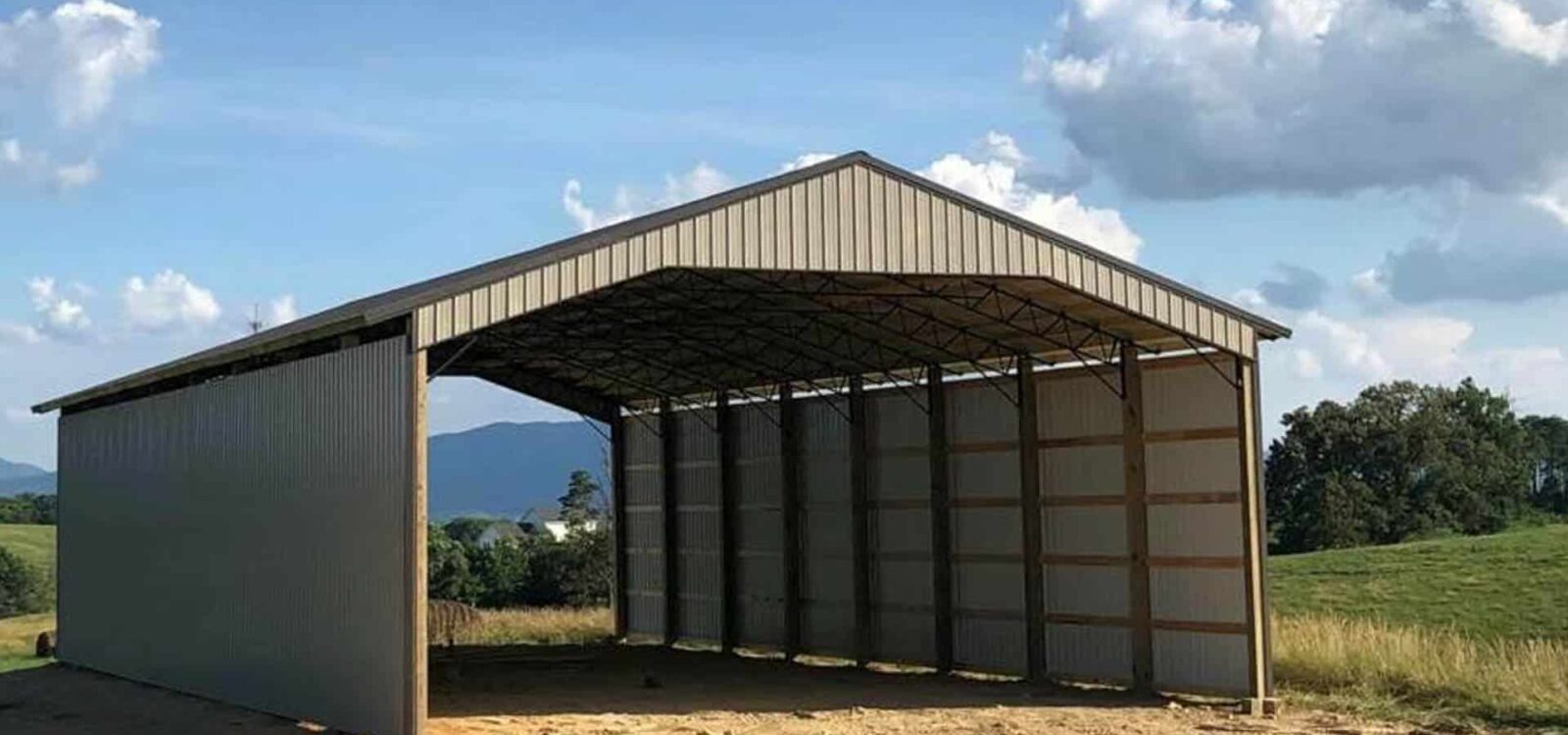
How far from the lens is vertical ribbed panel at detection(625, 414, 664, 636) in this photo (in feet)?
95.8

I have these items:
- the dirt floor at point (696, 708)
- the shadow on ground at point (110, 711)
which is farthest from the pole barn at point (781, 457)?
the dirt floor at point (696, 708)

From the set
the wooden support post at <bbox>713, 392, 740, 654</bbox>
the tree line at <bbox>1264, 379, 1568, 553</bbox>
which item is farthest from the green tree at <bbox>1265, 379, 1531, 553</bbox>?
the wooden support post at <bbox>713, 392, 740, 654</bbox>

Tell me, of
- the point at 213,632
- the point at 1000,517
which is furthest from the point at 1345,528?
the point at 213,632

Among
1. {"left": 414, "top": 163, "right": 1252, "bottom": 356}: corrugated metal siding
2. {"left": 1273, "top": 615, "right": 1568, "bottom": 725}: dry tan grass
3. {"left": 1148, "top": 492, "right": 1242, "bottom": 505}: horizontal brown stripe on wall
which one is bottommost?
{"left": 1273, "top": 615, "right": 1568, "bottom": 725}: dry tan grass

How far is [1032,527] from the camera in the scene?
20.9 meters

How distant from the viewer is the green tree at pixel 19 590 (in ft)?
182

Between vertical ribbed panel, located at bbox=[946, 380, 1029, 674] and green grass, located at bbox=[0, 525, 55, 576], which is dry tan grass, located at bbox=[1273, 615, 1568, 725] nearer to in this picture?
vertical ribbed panel, located at bbox=[946, 380, 1029, 674]

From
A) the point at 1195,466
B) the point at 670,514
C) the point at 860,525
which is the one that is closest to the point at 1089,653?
the point at 1195,466

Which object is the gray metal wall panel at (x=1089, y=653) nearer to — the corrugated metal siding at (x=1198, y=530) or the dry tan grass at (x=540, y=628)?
the corrugated metal siding at (x=1198, y=530)

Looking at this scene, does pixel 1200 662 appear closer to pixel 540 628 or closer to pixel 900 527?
pixel 900 527

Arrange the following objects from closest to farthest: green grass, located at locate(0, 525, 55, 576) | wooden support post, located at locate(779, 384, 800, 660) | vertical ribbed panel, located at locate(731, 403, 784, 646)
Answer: wooden support post, located at locate(779, 384, 800, 660) < vertical ribbed panel, located at locate(731, 403, 784, 646) < green grass, located at locate(0, 525, 55, 576)

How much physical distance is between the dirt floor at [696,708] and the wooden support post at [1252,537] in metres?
0.57

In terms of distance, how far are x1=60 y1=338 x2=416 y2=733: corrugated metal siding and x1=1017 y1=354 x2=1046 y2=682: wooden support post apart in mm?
7873

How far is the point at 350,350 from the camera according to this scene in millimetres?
16406
